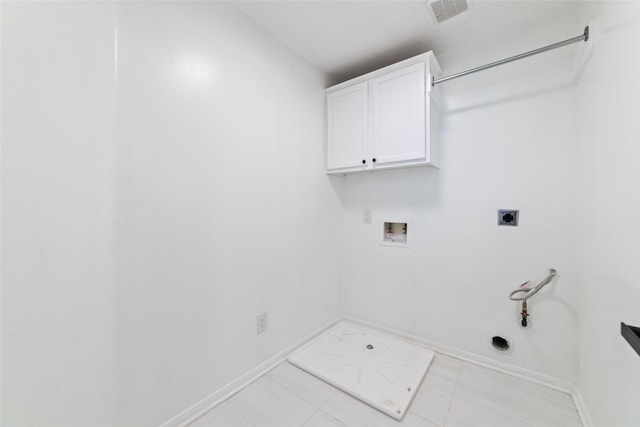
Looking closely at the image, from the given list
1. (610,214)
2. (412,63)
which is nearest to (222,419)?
(610,214)

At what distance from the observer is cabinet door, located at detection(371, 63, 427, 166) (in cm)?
183

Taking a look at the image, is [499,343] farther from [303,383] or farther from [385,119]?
[385,119]

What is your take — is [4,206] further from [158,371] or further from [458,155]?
[458,155]

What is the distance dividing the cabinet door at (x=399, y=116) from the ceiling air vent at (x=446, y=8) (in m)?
0.29

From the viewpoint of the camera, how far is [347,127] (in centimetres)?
221

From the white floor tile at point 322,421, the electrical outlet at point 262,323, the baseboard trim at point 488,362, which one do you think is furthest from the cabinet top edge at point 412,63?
the white floor tile at point 322,421

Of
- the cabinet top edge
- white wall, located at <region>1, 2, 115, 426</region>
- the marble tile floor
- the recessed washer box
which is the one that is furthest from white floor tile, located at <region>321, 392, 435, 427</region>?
the cabinet top edge

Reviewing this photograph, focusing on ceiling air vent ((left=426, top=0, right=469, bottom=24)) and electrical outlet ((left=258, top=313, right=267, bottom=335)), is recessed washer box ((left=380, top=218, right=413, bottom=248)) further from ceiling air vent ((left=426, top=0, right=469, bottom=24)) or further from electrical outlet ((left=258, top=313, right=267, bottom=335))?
ceiling air vent ((left=426, top=0, right=469, bottom=24))

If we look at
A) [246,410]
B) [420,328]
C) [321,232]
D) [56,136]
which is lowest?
[246,410]

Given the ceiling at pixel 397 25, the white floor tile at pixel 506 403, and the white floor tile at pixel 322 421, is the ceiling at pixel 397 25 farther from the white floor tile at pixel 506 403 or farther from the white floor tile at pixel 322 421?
the white floor tile at pixel 322 421

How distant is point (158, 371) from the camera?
126 cm

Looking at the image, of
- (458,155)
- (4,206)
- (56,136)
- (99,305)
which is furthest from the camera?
(458,155)

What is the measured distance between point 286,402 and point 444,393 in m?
1.00

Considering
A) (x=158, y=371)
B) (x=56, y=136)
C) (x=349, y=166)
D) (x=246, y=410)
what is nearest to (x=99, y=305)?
(x=158, y=371)
